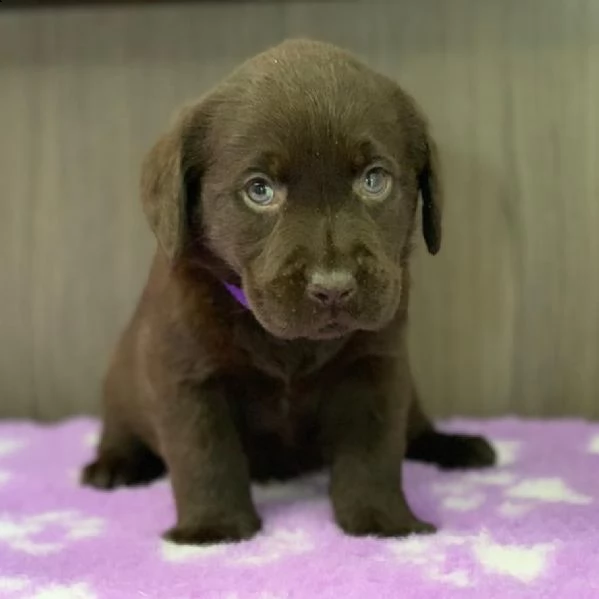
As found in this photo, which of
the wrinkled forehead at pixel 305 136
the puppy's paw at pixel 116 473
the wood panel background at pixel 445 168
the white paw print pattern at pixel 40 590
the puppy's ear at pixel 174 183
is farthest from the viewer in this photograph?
the wood panel background at pixel 445 168

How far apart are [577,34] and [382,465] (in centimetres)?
123

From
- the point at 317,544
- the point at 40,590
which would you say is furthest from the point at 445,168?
the point at 40,590

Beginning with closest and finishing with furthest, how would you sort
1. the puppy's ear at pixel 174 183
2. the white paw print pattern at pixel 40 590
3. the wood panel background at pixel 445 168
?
the white paw print pattern at pixel 40 590
the puppy's ear at pixel 174 183
the wood panel background at pixel 445 168

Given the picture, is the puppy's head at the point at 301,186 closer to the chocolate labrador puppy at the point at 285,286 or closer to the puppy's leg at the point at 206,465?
the chocolate labrador puppy at the point at 285,286

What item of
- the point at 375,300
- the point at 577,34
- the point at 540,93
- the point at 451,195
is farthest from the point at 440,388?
the point at 375,300

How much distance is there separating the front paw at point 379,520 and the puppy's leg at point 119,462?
21.2 inches

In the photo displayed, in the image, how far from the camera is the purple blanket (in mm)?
1454

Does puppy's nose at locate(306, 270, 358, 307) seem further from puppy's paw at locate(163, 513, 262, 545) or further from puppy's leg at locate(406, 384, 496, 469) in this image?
puppy's leg at locate(406, 384, 496, 469)

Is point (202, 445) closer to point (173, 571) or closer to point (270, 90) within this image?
point (173, 571)

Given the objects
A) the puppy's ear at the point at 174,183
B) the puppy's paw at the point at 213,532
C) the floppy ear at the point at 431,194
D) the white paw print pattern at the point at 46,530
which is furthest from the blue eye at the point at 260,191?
the white paw print pattern at the point at 46,530

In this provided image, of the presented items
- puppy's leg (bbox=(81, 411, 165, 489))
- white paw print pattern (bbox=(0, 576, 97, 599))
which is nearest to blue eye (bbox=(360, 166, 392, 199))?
white paw print pattern (bbox=(0, 576, 97, 599))

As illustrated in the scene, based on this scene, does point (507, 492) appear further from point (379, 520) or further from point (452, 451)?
point (379, 520)

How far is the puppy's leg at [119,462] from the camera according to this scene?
2.08 meters

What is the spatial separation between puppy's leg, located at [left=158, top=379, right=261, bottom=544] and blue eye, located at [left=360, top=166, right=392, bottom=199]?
44 centimetres
